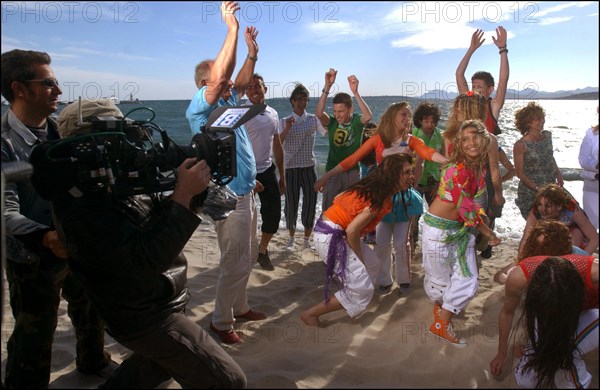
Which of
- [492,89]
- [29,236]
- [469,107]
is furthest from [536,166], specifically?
[29,236]

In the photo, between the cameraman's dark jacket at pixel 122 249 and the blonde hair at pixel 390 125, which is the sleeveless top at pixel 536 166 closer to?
the blonde hair at pixel 390 125

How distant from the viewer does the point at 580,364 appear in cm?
252

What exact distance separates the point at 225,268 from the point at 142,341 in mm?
1189

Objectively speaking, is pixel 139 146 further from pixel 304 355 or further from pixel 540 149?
pixel 540 149

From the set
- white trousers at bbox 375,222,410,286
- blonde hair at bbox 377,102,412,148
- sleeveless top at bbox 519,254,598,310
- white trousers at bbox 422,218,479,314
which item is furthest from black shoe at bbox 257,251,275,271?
sleeveless top at bbox 519,254,598,310

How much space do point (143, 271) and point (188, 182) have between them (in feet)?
1.28

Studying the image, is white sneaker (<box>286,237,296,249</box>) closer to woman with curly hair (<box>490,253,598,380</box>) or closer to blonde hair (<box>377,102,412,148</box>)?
blonde hair (<box>377,102,412,148</box>)

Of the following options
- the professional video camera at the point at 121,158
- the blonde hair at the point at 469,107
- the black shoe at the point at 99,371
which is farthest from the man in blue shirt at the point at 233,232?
the blonde hair at the point at 469,107

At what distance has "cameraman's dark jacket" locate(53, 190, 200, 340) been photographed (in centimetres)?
182

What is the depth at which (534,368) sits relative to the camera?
8.27ft

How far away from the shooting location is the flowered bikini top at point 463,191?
3.22 meters

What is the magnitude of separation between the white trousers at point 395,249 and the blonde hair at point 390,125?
0.75 meters

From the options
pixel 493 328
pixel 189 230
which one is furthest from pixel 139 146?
pixel 493 328

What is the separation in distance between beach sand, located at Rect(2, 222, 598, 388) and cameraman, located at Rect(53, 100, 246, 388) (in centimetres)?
43
